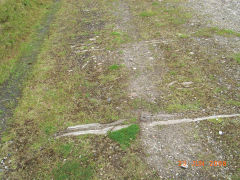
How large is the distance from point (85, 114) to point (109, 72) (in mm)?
2792

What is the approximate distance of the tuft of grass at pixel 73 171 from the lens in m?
6.00

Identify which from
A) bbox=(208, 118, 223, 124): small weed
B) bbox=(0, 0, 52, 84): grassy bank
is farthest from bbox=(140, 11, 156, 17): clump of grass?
bbox=(208, 118, 223, 124): small weed

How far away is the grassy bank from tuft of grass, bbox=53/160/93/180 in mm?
6335

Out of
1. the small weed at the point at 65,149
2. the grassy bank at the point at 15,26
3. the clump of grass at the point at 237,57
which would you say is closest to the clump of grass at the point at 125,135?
the small weed at the point at 65,149

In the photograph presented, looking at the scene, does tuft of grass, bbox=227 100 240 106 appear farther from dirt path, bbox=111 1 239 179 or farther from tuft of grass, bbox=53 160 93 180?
tuft of grass, bbox=53 160 93 180

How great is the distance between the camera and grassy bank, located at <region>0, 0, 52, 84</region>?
11.5 m

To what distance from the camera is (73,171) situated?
614 centimetres

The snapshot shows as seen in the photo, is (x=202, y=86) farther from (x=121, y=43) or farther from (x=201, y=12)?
(x=201, y=12)

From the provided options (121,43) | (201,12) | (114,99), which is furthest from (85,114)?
(201,12)

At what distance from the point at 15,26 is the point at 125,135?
12242mm

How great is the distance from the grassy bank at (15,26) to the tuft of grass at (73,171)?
6.33 metres

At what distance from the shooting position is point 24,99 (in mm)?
9000

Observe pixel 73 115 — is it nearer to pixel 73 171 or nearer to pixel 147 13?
pixel 73 171

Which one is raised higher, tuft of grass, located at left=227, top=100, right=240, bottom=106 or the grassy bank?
the grassy bank
